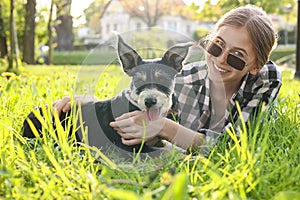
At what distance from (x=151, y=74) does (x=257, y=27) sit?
0.65m

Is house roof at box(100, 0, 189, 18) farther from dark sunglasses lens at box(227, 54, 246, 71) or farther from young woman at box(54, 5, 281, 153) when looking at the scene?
dark sunglasses lens at box(227, 54, 246, 71)

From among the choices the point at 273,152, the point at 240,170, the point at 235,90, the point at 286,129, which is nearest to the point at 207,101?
the point at 235,90

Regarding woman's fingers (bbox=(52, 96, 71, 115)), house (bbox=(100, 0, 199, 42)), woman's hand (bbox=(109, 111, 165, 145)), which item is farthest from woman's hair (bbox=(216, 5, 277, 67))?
house (bbox=(100, 0, 199, 42))

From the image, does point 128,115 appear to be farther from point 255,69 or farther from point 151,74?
point 255,69

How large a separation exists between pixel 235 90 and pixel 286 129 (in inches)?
17.5

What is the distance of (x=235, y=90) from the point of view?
2516mm

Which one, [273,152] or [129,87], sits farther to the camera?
[129,87]

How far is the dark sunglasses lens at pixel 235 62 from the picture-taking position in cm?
227

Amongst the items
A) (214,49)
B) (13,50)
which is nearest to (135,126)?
(214,49)

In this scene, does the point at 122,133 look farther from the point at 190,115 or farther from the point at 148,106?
the point at 190,115

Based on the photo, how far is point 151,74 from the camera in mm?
2105

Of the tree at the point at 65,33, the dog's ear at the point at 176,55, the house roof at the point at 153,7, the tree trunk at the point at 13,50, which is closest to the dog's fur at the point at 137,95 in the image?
the dog's ear at the point at 176,55

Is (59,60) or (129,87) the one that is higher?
(129,87)

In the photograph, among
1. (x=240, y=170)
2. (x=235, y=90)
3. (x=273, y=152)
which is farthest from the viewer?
(x=235, y=90)
